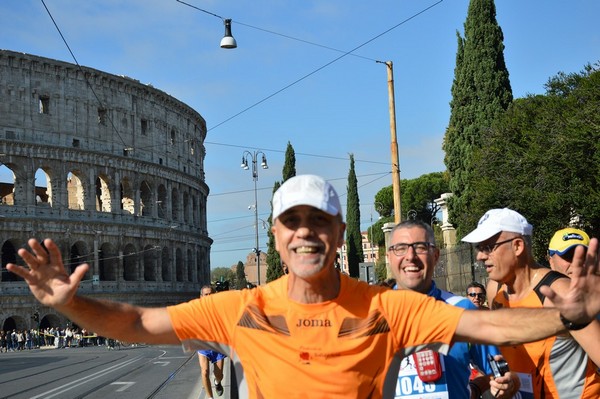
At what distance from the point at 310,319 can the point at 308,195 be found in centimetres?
41

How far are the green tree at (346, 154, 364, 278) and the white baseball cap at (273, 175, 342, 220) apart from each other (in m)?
47.3

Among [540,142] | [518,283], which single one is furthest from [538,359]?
[540,142]

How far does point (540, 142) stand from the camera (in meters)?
22.6

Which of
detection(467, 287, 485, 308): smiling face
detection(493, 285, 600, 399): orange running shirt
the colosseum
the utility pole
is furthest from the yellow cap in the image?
the colosseum

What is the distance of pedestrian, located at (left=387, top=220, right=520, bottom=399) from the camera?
355 centimetres

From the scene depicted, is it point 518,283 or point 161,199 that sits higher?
point 161,199

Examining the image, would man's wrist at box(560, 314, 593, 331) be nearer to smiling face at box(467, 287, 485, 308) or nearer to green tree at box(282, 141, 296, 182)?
smiling face at box(467, 287, 485, 308)

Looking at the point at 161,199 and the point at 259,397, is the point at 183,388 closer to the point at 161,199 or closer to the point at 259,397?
the point at 259,397

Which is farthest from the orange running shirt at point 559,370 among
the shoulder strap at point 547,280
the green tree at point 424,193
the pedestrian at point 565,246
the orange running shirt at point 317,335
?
the green tree at point 424,193

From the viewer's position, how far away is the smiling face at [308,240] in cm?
255

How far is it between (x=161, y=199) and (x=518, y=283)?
51682 mm

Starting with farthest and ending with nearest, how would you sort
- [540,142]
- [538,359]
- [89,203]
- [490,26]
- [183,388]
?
[89,203]
[490,26]
[540,142]
[183,388]
[538,359]

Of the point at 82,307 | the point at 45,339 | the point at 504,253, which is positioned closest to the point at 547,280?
the point at 504,253

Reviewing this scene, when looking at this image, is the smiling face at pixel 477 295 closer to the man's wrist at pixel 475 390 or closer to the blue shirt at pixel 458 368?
the man's wrist at pixel 475 390
